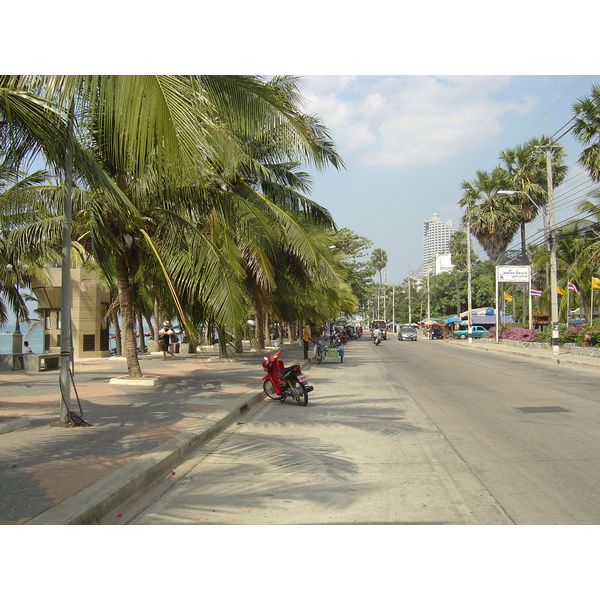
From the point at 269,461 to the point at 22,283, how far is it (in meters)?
19.3

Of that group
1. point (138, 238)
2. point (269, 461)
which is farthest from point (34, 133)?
point (138, 238)

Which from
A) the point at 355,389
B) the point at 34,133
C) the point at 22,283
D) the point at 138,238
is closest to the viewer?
the point at 34,133

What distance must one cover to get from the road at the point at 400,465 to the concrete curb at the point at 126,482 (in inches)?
8.5

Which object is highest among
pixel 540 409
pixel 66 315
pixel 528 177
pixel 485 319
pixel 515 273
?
pixel 528 177

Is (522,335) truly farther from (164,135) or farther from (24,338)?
(164,135)

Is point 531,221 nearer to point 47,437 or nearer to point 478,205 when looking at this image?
point 478,205

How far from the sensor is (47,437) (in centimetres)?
812

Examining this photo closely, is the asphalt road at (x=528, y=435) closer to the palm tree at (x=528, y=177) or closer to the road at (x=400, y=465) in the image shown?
the road at (x=400, y=465)

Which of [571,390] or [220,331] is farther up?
Result: [220,331]

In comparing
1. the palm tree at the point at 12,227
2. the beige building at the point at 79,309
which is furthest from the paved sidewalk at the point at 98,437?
the beige building at the point at 79,309

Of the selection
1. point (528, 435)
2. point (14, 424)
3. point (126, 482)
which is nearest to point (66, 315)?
point (14, 424)

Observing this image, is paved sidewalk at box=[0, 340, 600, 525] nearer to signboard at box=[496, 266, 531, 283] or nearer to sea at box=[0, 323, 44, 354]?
sea at box=[0, 323, 44, 354]

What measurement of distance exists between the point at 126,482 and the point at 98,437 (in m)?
2.69

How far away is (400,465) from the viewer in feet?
22.9
